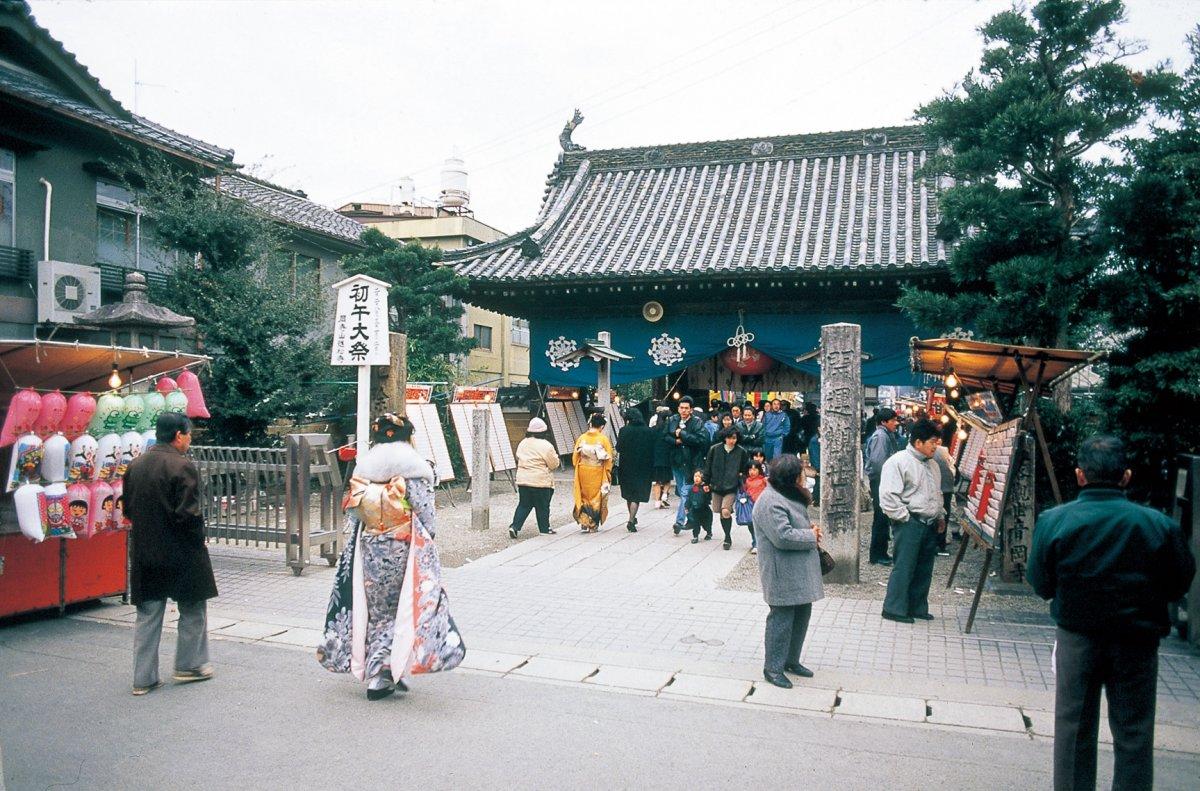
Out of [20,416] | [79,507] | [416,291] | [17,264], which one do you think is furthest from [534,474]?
[416,291]

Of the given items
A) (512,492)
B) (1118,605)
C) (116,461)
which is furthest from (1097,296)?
(512,492)

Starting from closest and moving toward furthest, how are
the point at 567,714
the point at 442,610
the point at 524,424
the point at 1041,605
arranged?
1. the point at 567,714
2. the point at 442,610
3. the point at 1041,605
4. the point at 524,424

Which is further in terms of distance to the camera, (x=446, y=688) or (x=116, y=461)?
(x=116, y=461)

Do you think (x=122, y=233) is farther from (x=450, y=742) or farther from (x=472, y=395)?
(x=450, y=742)

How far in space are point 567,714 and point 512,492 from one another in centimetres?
1152

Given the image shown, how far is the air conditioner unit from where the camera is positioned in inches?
530

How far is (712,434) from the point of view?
47.3 ft

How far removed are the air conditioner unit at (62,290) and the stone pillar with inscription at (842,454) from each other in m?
11.8

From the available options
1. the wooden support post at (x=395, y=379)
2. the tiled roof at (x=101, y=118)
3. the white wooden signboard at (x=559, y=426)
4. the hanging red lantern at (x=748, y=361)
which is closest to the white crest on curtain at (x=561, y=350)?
the white wooden signboard at (x=559, y=426)

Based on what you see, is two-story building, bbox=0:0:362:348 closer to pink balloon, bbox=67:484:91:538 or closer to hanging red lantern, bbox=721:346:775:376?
pink balloon, bbox=67:484:91:538

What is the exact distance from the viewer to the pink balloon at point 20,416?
6574 mm

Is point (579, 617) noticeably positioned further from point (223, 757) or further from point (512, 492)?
point (512, 492)

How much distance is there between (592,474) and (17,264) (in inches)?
398

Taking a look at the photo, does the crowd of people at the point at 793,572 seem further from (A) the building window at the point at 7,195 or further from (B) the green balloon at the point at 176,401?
(A) the building window at the point at 7,195
